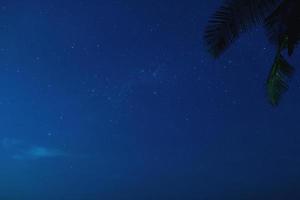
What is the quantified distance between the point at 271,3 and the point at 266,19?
0.30 m

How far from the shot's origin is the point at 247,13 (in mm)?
5461

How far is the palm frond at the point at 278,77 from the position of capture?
6027mm

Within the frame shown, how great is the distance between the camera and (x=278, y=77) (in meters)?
6.09

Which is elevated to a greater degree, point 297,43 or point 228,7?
point 228,7

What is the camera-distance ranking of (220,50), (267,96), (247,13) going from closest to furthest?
1. (247,13)
2. (220,50)
3. (267,96)

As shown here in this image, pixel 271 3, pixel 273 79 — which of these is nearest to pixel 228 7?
pixel 271 3

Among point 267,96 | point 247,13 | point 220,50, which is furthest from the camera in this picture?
point 267,96

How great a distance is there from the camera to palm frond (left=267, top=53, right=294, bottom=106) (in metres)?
6.03

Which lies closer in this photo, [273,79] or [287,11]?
[287,11]

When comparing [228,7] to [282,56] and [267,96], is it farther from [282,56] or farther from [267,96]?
[267,96]

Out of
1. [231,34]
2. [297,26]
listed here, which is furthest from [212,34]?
[297,26]

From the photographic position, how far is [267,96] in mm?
6328

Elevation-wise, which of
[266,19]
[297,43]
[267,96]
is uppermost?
[266,19]

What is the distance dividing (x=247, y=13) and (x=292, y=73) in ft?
4.39
